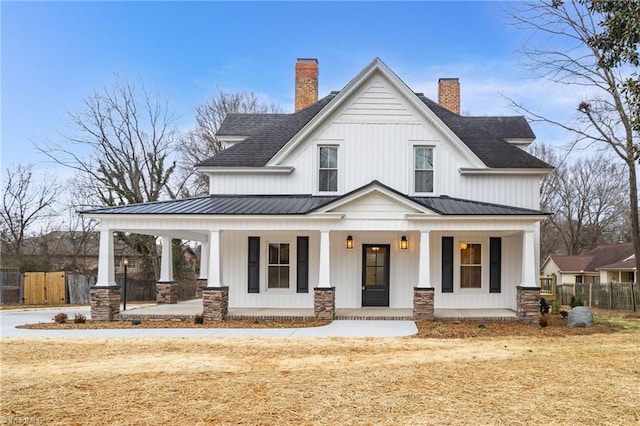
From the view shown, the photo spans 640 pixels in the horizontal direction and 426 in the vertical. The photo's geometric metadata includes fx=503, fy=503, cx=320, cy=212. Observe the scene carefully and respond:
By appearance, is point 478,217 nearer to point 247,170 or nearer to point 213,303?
point 247,170

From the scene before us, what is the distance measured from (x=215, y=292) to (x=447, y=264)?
7.51 m

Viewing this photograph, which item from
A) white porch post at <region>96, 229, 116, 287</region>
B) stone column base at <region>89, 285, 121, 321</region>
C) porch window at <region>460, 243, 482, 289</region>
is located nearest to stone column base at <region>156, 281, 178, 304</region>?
white porch post at <region>96, 229, 116, 287</region>

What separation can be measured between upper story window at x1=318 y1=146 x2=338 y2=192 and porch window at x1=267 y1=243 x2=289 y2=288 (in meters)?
2.38

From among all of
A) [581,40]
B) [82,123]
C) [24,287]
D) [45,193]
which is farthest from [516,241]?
[45,193]

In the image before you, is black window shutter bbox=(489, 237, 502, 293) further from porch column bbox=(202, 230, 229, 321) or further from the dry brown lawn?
porch column bbox=(202, 230, 229, 321)

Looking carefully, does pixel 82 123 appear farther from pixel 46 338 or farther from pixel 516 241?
pixel 516 241

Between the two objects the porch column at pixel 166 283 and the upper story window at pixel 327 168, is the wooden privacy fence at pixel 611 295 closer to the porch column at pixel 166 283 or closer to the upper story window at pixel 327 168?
the upper story window at pixel 327 168

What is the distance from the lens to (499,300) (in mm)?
16453

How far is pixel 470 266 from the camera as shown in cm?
1659

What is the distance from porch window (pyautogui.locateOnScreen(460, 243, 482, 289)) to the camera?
16.6 m

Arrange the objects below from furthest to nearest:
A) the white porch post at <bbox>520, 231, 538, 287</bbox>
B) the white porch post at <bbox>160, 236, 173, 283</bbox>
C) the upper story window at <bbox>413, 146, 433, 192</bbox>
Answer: the white porch post at <bbox>160, 236, 173, 283</bbox>
the upper story window at <bbox>413, 146, 433, 192</bbox>
the white porch post at <bbox>520, 231, 538, 287</bbox>

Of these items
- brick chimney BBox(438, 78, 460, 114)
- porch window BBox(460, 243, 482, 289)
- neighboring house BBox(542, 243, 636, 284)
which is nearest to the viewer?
porch window BBox(460, 243, 482, 289)

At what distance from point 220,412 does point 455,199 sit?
40.7 ft

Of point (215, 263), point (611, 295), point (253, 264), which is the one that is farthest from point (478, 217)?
point (611, 295)
